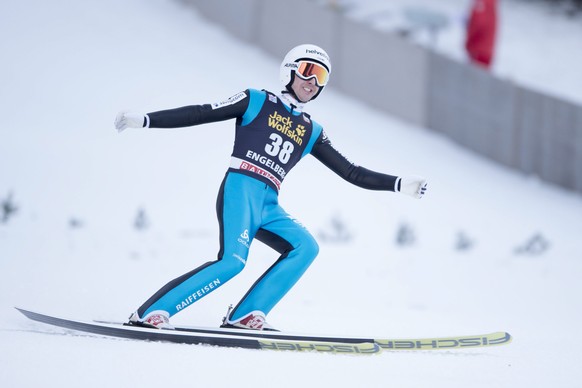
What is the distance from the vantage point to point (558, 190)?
567 inches

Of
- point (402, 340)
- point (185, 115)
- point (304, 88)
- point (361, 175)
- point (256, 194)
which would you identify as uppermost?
point (304, 88)

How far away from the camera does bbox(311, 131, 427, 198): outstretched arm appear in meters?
6.05

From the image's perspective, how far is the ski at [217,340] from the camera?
Answer: 5324 mm

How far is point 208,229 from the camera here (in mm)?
11453

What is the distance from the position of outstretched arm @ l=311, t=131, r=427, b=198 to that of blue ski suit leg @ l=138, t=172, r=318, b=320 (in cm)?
52

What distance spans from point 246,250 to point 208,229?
18.8ft

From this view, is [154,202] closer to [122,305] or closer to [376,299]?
[376,299]

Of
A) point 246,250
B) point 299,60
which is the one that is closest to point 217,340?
point 246,250

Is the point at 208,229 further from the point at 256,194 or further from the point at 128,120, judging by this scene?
the point at 128,120

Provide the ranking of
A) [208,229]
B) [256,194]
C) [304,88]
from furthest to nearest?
1. [208,229]
2. [304,88]
3. [256,194]

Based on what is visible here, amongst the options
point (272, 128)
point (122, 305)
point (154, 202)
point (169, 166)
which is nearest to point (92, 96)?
point (169, 166)

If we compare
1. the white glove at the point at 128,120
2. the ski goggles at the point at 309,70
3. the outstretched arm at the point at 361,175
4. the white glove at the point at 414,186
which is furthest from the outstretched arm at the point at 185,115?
the white glove at the point at 414,186

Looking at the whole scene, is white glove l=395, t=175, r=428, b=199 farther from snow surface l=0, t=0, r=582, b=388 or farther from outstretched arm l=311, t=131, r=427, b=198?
snow surface l=0, t=0, r=582, b=388

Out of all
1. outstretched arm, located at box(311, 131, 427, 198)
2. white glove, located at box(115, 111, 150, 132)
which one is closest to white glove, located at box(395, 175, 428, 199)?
outstretched arm, located at box(311, 131, 427, 198)
